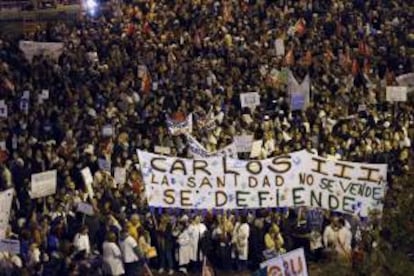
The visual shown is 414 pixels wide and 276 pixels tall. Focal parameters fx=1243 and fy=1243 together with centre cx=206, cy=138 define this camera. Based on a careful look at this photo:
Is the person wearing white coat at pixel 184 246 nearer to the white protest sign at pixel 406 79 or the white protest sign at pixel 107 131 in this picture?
the white protest sign at pixel 107 131

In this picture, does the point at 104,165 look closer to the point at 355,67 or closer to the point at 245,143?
the point at 245,143

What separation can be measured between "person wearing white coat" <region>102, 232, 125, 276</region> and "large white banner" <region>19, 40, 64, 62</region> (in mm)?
10481

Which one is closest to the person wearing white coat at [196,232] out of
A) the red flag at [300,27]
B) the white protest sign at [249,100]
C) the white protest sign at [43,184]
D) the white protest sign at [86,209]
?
the white protest sign at [86,209]

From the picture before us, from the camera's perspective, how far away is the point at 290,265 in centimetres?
1484

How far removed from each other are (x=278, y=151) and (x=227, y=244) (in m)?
3.15

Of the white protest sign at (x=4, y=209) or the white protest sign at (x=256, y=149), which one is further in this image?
the white protest sign at (x=256, y=149)

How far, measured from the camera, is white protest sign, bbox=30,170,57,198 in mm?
19891

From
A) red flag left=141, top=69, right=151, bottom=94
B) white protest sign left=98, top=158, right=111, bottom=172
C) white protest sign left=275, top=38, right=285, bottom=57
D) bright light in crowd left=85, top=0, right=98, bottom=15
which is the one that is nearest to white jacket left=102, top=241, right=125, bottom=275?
white protest sign left=98, top=158, right=111, bottom=172

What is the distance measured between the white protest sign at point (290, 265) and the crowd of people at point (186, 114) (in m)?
0.43

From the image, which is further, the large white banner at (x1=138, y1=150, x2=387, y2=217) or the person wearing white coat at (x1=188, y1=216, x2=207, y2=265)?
the person wearing white coat at (x1=188, y1=216, x2=207, y2=265)

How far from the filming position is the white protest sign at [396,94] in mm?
24797

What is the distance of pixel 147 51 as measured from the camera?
28.3 meters

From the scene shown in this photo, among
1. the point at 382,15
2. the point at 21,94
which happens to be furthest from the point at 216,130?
the point at 382,15

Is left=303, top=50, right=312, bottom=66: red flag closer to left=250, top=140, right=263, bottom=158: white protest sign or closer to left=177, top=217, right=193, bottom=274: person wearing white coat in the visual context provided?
left=250, top=140, right=263, bottom=158: white protest sign
